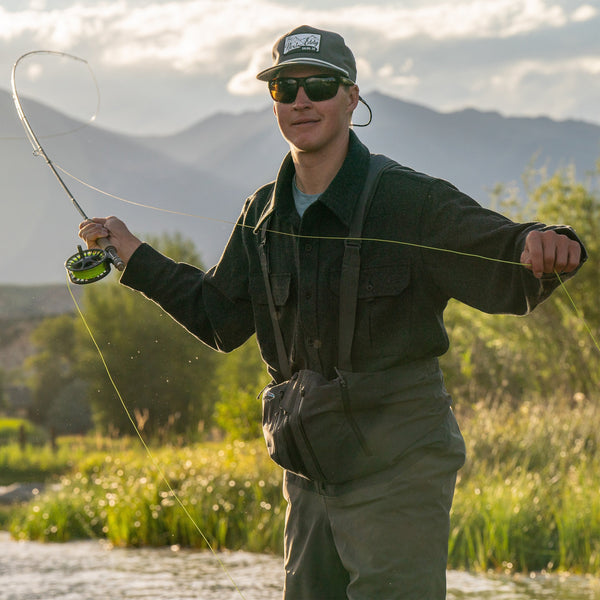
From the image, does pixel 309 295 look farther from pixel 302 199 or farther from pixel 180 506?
pixel 180 506

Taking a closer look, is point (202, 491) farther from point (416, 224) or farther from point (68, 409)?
point (68, 409)

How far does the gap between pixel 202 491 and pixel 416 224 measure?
4936 mm

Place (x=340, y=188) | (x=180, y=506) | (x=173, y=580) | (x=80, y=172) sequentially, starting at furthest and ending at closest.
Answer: (x=180, y=506) → (x=173, y=580) → (x=80, y=172) → (x=340, y=188)

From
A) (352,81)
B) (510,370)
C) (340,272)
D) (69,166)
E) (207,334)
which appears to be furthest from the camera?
(510,370)

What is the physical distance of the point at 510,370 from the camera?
1338 centimetres

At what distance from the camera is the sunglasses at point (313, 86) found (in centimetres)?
286

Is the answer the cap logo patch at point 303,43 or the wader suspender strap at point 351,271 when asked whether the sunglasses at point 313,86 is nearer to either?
the cap logo patch at point 303,43

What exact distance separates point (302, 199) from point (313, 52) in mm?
425

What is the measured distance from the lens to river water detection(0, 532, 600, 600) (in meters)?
5.40

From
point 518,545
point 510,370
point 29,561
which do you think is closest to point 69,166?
point 518,545

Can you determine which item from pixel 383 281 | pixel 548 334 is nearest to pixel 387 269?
pixel 383 281

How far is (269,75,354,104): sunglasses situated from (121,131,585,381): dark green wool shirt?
15 cm

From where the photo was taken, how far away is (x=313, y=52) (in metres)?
2.88

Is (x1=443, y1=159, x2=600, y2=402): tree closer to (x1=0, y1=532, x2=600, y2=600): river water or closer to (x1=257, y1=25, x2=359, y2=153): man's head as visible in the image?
(x1=0, y1=532, x2=600, y2=600): river water
